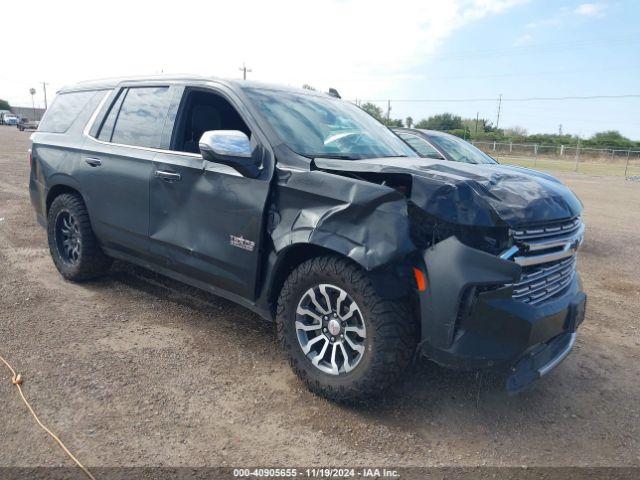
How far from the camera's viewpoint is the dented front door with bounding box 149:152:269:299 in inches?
136

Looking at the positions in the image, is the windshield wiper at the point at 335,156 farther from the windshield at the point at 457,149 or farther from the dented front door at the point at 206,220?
the windshield at the point at 457,149

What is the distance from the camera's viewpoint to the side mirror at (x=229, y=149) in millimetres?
3260

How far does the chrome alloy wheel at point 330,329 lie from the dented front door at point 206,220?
494 mm

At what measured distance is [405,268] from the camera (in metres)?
2.83

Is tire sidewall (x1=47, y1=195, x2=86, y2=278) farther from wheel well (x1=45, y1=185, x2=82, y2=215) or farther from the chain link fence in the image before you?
the chain link fence

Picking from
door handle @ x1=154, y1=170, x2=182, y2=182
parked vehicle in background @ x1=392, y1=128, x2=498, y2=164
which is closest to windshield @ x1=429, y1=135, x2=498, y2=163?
parked vehicle in background @ x1=392, y1=128, x2=498, y2=164

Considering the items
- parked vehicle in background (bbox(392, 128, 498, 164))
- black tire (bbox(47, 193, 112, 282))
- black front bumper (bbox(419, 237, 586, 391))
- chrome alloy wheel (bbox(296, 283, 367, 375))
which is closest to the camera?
black front bumper (bbox(419, 237, 586, 391))

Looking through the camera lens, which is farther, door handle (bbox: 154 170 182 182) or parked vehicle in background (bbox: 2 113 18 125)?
parked vehicle in background (bbox: 2 113 18 125)

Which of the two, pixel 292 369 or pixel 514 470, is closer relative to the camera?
pixel 514 470

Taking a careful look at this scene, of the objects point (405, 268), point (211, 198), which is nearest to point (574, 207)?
point (405, 268)

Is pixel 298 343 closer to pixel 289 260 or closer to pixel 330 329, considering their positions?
pixel 330 329

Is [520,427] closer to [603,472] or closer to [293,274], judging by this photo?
[603,472]

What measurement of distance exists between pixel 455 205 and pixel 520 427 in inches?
55.3

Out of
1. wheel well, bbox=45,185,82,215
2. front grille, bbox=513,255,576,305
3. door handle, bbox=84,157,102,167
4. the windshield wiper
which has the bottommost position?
front grille, bbox=513,255,576,305
